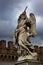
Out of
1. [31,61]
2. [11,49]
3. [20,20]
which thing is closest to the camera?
[31,61]

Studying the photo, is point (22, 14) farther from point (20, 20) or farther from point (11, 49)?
point (11, 49)

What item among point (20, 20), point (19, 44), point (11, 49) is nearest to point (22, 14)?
point (20, 20)

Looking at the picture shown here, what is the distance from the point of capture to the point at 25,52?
498 inches

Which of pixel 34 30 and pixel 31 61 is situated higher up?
pixel 34 30

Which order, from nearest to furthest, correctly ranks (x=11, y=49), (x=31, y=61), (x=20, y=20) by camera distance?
(x=31, y=61)
(x=20, y=20)
(x=11, y=49)

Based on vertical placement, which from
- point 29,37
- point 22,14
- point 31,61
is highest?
point 22,14

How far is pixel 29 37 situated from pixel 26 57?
2.94 feet

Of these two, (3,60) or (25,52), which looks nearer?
(25,52)

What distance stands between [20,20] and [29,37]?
29.1 inches

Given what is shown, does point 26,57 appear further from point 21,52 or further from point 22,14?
point 22,14

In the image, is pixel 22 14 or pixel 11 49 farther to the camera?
pixel 11 49

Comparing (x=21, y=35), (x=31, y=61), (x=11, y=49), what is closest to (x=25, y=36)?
(x=21, y=35)

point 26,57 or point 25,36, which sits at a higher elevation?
point 25,36

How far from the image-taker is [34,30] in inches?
508
